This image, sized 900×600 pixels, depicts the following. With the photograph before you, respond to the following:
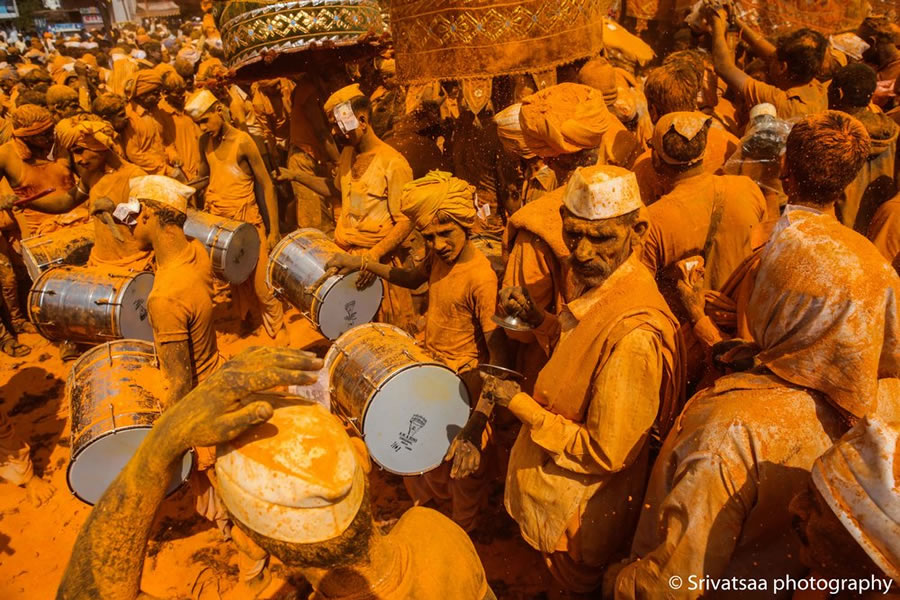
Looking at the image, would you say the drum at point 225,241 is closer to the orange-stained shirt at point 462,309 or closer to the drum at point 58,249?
the drum at point 58,249

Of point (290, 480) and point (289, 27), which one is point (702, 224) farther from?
point (289, 27)

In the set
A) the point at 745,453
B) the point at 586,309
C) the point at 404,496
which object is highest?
the point at 586,309

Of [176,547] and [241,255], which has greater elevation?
[241,255]

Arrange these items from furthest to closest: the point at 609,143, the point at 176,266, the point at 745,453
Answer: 1. the point at 609,143
2. the point at 176,266
3. the point at 745,453

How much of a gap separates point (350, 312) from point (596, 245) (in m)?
3.10

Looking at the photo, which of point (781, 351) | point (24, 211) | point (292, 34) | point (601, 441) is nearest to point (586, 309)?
point (601, 441)

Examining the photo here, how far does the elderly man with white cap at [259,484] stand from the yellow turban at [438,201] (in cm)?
211

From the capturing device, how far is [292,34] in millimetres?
5801

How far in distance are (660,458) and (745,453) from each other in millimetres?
457

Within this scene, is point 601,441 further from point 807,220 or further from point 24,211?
point 24,211

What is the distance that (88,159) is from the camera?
5996mm

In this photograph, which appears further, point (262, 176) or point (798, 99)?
point (262, 176)

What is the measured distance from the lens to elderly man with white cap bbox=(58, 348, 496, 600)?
1481 mm

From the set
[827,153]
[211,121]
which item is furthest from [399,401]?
[211,121]
